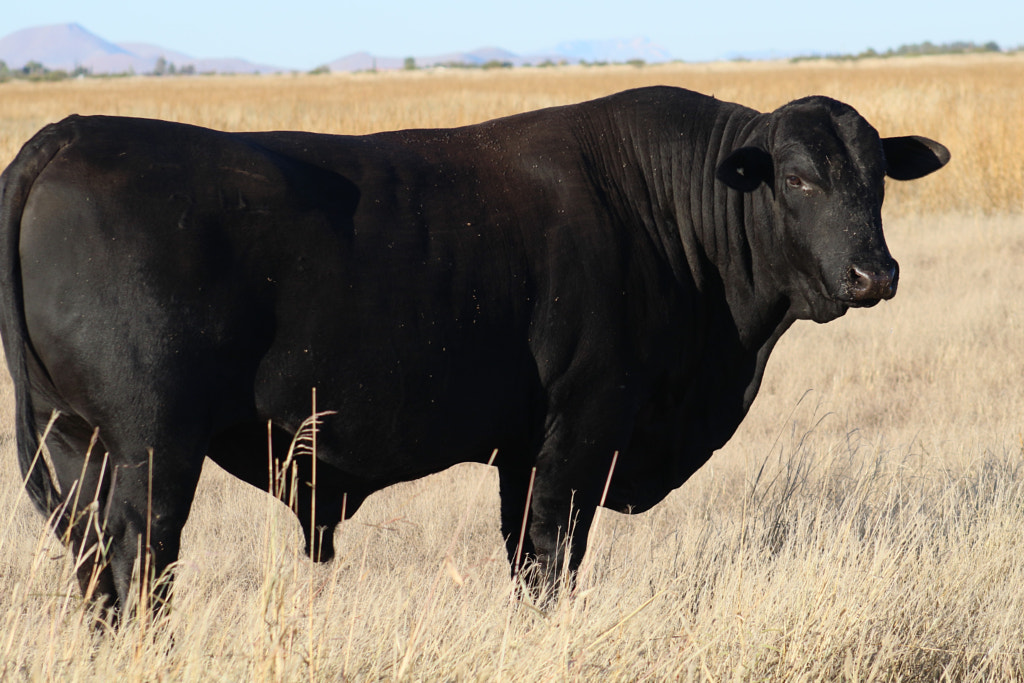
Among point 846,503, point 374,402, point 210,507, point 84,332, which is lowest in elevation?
point 210,507

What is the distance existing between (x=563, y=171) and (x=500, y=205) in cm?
32

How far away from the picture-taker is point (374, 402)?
297 cm

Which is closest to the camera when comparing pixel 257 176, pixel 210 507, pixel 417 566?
pixel 257 176

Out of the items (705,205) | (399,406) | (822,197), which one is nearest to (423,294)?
(399,406)

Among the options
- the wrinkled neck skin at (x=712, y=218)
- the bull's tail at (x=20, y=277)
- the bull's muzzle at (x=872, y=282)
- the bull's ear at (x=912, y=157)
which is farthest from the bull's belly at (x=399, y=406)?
the bull's ear at (x=912, y=157)

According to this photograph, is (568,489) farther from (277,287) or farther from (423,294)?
(277,287)

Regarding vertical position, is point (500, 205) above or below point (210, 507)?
above

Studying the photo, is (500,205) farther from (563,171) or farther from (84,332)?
(84,332)

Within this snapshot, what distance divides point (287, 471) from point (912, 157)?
2.58 m

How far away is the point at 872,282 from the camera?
3.28 meters

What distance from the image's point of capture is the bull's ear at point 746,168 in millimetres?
3475

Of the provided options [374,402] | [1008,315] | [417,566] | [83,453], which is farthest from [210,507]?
[1008,315]

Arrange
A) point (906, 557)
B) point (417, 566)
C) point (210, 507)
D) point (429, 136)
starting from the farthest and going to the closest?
1. point (210, 507)
2. point (417, 566)
3. point (906, 557)
4. point (429, 136)

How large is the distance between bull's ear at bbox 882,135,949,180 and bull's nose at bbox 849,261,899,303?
2.28 ft
